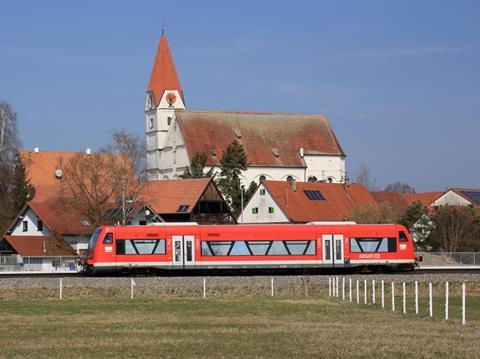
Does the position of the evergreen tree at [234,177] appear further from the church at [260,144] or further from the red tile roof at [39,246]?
the red tile roof at [39,246]

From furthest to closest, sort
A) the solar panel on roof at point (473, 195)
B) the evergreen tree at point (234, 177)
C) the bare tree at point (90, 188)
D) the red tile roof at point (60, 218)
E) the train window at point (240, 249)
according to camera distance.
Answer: the evergreen tree at point (234, 177) → the solar panel on roof at point (473, 195) → the bare tree at point (90, 188) → the red tile roof at point (60, 218) → the train window at point (240, 249)

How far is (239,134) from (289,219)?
4137 centimetres

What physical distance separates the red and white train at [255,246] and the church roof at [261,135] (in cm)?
7011

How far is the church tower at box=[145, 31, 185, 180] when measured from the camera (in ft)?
483

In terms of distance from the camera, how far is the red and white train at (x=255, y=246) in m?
53.4

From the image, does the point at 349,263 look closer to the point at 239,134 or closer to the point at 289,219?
the point at 289,219

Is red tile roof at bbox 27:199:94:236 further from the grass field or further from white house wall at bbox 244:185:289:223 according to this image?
the grass field

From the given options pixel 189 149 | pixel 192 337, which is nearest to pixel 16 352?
pixel 192 337

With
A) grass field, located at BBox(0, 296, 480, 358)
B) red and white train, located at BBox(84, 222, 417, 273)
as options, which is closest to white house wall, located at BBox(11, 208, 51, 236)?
red and white train, located at BBox(84, 222, 417, 273)

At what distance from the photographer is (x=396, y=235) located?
56156 mm

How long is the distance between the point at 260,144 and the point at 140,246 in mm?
78904

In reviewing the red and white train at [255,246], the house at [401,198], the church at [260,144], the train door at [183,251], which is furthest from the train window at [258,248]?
the church at [260,144]

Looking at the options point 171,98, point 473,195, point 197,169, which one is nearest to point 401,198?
point 473,195

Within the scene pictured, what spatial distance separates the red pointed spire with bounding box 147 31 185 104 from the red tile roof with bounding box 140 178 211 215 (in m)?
57.0
